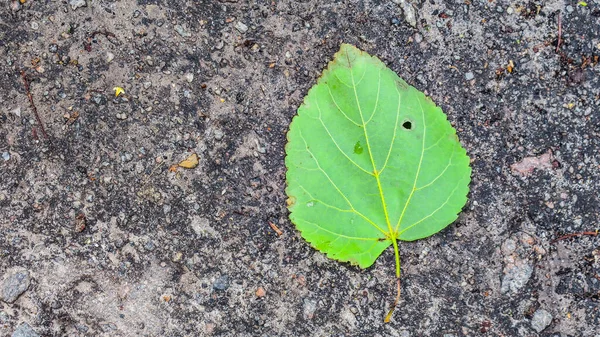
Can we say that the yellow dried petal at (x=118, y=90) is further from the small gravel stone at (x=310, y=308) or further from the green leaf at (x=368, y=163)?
the small gravel stone at (x=310, y=308)

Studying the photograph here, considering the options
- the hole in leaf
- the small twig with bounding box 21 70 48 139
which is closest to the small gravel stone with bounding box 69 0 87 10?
the small twig with bounding box 21 70 48 139

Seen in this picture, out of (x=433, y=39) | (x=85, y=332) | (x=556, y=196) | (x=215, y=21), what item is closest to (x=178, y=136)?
(x=215, y=21)

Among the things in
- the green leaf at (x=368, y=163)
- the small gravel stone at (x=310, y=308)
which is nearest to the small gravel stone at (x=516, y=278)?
the green leaf at (x=368, y=163)

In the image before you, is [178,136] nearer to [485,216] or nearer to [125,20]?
Answer: [125,20]

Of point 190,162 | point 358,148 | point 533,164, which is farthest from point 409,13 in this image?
point 190,162

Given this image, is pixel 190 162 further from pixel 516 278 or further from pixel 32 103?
pixel 516 278

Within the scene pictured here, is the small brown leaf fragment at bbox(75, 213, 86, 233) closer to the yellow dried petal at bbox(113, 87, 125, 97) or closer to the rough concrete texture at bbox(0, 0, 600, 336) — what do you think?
the rough concrete texture at bbox(0, 0, 600, 336)
